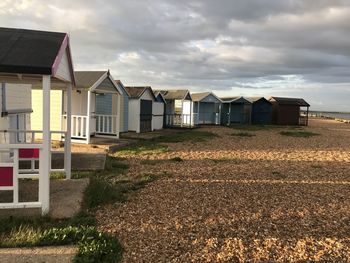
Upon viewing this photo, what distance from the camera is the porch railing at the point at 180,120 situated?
31688 mm

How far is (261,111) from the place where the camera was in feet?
141

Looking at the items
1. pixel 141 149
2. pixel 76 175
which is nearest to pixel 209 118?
pixel 141 149

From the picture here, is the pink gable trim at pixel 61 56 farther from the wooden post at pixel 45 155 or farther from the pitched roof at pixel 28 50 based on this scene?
the wooden post at pixel 45 155

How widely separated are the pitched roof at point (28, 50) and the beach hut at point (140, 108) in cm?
1708

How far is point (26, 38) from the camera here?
252 inches

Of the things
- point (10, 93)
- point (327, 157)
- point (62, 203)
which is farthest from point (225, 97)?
point (62, 203)

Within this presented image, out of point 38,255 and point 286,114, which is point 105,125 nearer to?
point 38,255

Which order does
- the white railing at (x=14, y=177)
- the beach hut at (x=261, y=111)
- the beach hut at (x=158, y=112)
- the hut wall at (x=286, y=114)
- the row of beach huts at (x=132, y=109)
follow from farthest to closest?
1. the hut wall at (x=286, y=114)
2. the beach hut at (x=261, y=111)
3. the beach hut at (x=158, y=112)
4. the row of beach huts at (x=132, y=109)
5. the white railing at (x=14, y=177)

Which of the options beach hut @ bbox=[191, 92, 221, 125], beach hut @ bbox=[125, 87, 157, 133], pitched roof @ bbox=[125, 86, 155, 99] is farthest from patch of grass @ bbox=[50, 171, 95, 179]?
beach hut @ bbox=[191, 92, 221, 125]

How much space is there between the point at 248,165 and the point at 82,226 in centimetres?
806

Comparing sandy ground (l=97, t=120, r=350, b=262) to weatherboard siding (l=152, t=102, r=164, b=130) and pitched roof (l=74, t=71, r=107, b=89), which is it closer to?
pitched roof (l=74, t=71, r=107, b=89)

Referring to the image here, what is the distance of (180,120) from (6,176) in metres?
27.2

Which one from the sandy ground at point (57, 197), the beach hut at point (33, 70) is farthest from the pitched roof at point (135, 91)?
the beach hut at point (33, 70)

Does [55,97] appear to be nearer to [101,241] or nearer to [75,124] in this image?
[75,124]
